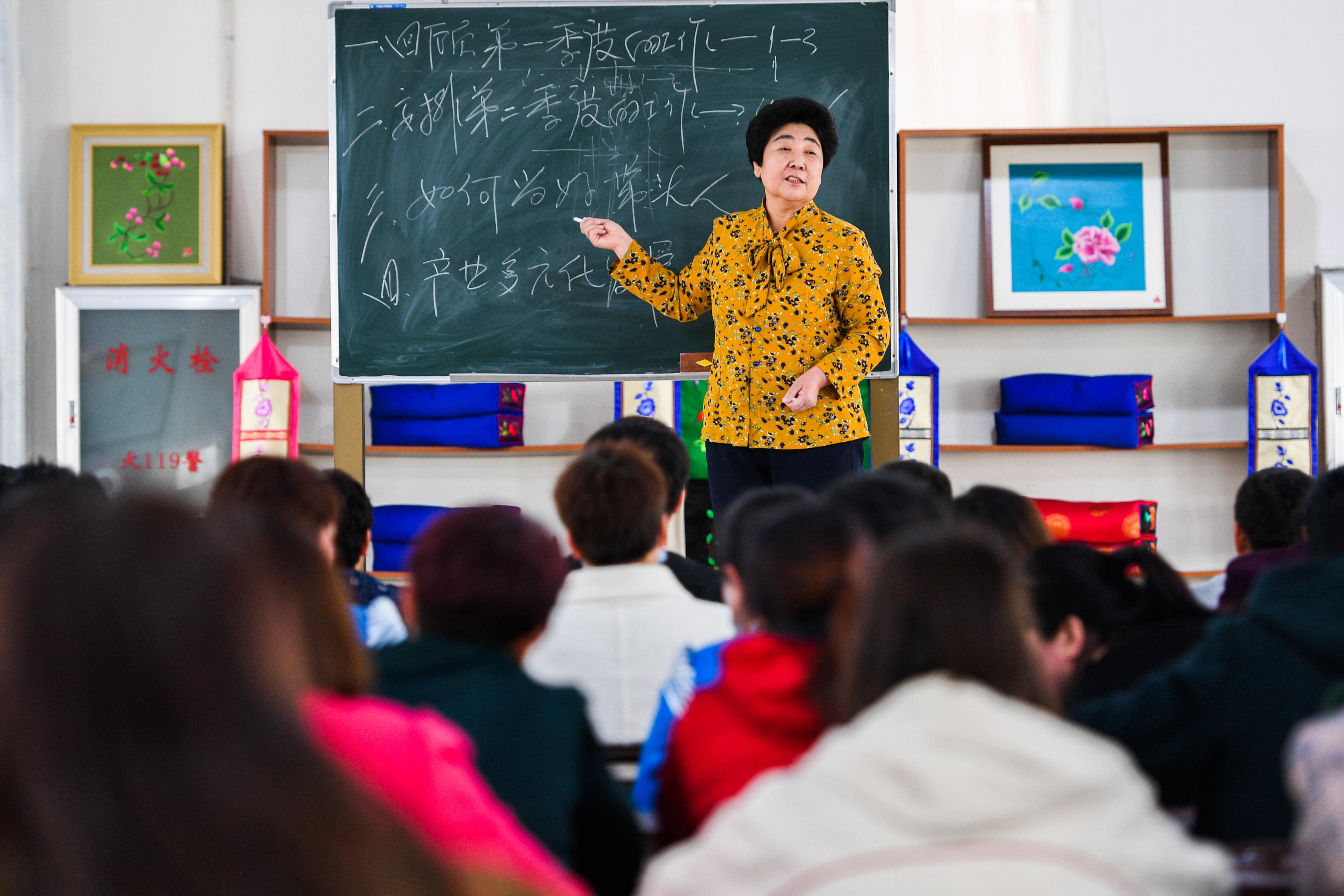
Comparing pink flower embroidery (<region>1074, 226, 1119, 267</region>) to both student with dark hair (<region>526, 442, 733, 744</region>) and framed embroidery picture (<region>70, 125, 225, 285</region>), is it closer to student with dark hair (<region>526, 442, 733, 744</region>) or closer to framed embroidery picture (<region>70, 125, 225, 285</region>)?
student with dark hair (<region>526, 442, 733, 744</region>)

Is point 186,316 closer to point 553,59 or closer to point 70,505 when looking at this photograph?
point 553,59

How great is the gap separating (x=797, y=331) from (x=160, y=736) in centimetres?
237

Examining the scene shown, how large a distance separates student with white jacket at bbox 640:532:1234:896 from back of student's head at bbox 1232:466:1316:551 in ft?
5.45

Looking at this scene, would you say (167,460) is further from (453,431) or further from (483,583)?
(483,583)

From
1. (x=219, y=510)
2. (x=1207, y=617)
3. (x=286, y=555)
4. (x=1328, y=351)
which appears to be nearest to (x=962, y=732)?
(x=286, y=555)

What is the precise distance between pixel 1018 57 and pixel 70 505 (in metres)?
4.59

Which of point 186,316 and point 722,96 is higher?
point 722,96

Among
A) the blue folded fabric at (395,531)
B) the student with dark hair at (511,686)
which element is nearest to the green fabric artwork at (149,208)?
the blue folded fabric at (395,531)

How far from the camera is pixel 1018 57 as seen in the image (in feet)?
14.7

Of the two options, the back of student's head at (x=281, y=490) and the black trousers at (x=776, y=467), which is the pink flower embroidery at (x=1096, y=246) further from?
the back of student's head at (x=281, y=490)

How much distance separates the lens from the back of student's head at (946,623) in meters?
0.90

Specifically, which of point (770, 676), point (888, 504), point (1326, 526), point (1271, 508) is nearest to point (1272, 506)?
point (1271, 508)

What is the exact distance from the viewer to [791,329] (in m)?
2.74

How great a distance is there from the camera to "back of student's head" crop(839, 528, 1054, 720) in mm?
902
